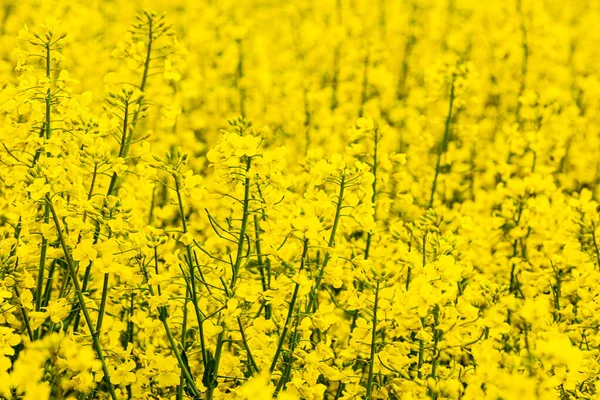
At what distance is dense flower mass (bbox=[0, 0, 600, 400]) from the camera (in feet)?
7.70

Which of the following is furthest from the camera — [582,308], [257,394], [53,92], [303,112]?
[303,112]

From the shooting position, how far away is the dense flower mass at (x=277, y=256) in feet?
7.70

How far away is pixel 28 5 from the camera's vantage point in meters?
7.05

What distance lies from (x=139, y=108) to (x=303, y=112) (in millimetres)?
3149

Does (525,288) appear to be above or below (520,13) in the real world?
below

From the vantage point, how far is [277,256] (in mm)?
2385

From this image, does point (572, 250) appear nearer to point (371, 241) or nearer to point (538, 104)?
point (371, 241)

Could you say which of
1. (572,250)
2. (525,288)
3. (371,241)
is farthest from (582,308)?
(371,241)

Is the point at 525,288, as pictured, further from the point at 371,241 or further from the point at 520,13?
the point at 520,13

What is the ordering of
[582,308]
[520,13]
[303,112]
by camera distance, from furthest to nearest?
[520,13] → [303,112] → [582,308]

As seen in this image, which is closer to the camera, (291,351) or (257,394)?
(257,394)

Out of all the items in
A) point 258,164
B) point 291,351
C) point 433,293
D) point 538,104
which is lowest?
point 291,351

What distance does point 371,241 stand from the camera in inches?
136

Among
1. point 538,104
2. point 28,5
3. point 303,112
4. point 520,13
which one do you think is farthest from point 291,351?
point 28,5
